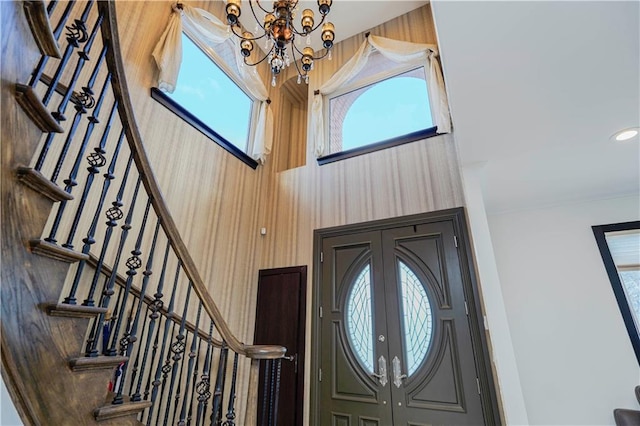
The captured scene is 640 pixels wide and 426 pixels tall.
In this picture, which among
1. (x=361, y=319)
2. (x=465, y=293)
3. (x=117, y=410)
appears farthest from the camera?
(x=361, y=319)

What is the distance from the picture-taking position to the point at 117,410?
1.33 metres

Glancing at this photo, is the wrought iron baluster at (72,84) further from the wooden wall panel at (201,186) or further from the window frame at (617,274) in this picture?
the window frame at (617,274)

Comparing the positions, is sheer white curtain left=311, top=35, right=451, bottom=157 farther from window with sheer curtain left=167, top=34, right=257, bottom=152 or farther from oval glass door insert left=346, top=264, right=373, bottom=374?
oval glass door insert left=346, top=264, right=373, bottom=374

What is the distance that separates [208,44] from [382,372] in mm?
4324

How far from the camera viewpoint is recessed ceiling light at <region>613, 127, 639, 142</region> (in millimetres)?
2207

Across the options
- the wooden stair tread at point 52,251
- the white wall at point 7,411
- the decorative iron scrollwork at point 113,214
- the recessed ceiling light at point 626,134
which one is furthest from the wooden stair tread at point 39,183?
the recessed ceiling light at point 626,134

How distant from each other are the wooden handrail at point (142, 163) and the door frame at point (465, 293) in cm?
140

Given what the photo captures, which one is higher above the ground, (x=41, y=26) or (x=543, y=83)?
(x=543, y=83)

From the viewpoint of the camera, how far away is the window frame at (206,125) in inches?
123

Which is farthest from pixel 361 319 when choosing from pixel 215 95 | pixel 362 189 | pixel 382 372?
pixel 215 95

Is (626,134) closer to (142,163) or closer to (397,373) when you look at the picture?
(397,373)

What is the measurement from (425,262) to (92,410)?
107 inches

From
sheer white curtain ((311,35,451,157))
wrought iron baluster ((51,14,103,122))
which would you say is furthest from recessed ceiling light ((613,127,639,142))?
wrought iron baluster ((51,14,103,122))

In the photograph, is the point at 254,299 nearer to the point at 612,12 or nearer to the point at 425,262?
the point at 425,262
